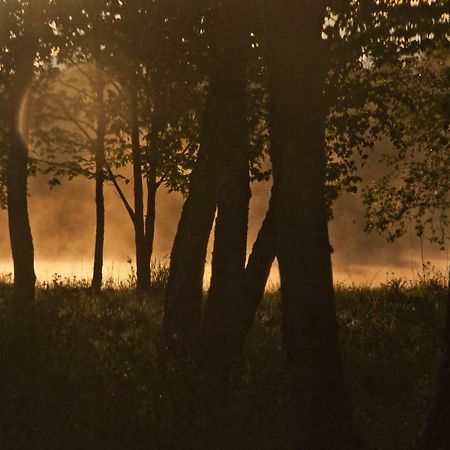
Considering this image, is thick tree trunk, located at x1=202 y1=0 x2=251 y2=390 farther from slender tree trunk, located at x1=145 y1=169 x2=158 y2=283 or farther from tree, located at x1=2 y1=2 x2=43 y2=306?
slender tree trunk, located at x1=145 y1=169 x2=158 y2=283

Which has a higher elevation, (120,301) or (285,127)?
(285,127)

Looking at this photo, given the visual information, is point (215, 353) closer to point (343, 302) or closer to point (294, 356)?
point (294, 356)

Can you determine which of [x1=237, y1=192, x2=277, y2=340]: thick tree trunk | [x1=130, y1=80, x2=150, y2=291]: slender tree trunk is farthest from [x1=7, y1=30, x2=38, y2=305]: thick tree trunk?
[x1=237, y1=192, x2=277, y2=340]: thick tree trunk

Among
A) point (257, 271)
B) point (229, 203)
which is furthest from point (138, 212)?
point (229, 203)

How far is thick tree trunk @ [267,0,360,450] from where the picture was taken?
855 cm

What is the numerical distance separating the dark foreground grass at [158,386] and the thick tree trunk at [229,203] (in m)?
0.52

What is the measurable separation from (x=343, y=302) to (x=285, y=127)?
1303 centimetres

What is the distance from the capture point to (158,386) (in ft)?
35.5

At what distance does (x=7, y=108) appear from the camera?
70.6 feet

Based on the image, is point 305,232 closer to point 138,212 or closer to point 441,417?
point 441,417

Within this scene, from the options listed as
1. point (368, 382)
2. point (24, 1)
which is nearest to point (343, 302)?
point (368, 382)

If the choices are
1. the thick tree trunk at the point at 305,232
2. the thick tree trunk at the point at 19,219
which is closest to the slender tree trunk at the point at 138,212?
the thick tree trunk at the point at 19,219

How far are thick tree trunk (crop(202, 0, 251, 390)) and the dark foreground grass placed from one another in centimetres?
52

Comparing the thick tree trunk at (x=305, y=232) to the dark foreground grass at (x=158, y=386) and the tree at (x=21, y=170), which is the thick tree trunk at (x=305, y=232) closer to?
the dark foreground grass at (x=158, y=386)
